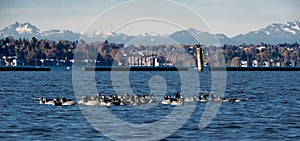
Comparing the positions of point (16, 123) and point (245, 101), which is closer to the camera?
point (16, 123)

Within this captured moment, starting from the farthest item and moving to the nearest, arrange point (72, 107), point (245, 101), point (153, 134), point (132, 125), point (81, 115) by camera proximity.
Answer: point (245, 101) < point (72, 107) < point (81, 115) < point (132, 125) < point (153, 134)

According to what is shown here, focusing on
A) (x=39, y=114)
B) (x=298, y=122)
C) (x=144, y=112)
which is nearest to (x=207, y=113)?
(x=144, y=112)

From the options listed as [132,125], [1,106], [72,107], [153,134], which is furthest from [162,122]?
[1,106]

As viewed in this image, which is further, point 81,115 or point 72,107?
point 72,107

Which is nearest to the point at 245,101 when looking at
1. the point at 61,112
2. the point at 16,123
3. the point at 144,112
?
the point at 144,112

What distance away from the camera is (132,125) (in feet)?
177

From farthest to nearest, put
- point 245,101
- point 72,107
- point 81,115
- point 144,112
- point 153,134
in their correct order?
point 245,101
point 72,107
point 144,112
point 81,115
point 153,134

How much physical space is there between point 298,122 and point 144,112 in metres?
14.0

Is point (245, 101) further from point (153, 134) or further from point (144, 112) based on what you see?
point (153, 134)

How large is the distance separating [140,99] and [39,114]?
A: 13900 millimetres

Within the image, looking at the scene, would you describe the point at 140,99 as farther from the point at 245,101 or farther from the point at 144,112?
the point at 245,101

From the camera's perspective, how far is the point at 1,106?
233 feet

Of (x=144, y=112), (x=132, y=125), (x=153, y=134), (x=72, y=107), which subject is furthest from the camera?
(x=72, y=107)

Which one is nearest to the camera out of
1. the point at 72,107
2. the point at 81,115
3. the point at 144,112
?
the point at 81,115
